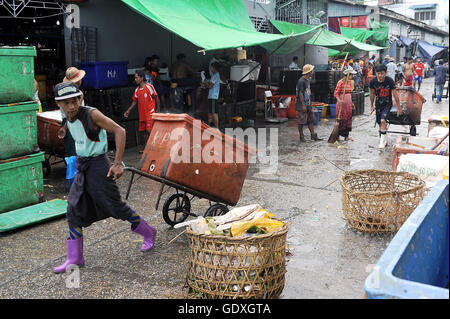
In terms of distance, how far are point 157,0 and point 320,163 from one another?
184 inches

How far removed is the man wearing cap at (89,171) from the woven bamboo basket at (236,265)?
1094 mm

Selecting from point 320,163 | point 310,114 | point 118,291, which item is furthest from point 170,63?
point 118,291

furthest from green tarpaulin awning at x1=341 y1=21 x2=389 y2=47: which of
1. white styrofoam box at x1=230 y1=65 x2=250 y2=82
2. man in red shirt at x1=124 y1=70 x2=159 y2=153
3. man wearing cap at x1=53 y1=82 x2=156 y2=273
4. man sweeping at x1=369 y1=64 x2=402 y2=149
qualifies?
man wearing cap at x1=53 y1=82 x2=156 y2=273

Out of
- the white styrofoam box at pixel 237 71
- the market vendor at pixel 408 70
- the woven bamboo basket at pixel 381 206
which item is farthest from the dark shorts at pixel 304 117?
the market vendor at pixel 408 70

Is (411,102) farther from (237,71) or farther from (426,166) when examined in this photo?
(237,71)

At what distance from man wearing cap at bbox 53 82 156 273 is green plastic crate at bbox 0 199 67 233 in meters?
1.43

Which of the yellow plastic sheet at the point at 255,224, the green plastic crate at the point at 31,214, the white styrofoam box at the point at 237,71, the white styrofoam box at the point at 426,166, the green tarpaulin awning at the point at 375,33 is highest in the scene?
the green tarpaulin awning at the point at 375,33

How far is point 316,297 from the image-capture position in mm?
3855

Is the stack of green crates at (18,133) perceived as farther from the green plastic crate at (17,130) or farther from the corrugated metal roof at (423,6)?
the corrugated metal roof at (423,6)

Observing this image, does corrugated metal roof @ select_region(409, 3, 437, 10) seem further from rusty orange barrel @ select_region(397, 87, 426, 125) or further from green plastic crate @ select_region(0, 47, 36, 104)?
green plastic crate @ select_region(0, 47, 36, 104)

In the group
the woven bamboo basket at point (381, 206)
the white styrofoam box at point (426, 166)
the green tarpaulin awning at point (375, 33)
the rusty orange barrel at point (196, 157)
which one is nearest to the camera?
the rusty orange barrel at point (196, 157)

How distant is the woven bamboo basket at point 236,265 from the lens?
3.53 meters

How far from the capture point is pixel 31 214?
5785 mm

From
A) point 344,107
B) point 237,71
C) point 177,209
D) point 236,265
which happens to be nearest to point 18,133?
point 177,209
